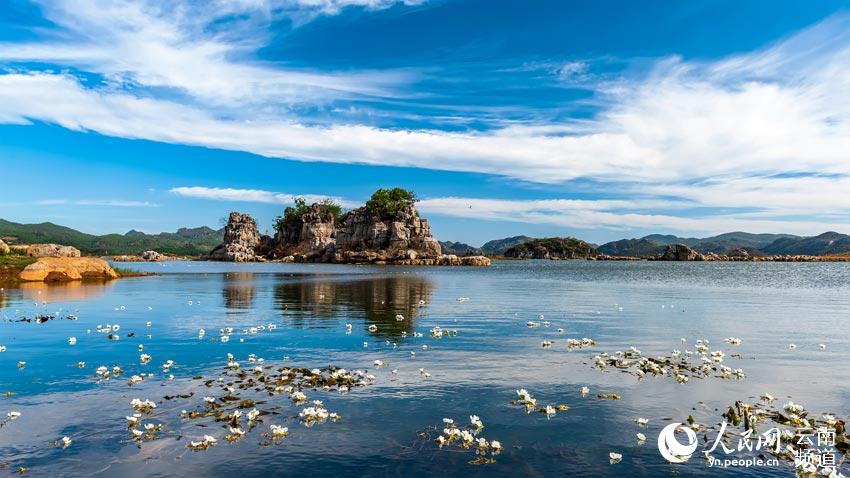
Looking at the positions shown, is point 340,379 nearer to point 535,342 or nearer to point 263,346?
point 263,346

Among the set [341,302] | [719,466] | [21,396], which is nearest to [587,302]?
[341,302]

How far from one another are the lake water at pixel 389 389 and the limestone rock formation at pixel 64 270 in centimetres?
3523

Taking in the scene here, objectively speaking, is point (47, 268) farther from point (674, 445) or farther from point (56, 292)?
point (674, 445)

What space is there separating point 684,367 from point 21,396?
26.6 m

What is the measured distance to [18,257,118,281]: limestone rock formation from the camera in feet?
233

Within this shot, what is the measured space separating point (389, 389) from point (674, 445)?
10002 millimetres

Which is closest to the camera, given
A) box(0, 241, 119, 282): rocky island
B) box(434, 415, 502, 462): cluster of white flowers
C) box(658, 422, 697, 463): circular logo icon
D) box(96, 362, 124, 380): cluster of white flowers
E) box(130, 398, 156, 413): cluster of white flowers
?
box(658, 422, 697, 463): circular logo icon

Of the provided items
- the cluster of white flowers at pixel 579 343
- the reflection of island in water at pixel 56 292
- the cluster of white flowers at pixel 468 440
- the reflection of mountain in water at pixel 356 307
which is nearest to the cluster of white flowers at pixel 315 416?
the cluster of white flowers at pixel 468 440

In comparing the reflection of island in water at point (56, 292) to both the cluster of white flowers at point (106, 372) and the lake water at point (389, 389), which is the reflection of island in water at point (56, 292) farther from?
the cluster of white flowers at point (106, 372)

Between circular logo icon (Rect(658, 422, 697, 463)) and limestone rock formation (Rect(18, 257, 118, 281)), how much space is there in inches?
3253

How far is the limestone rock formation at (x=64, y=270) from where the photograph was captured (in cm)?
7112

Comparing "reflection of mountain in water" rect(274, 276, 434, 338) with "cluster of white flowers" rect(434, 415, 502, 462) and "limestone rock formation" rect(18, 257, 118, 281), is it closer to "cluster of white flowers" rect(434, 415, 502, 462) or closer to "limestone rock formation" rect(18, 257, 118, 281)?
"cluster of white flowers" rect(434, 415, 502, 462)

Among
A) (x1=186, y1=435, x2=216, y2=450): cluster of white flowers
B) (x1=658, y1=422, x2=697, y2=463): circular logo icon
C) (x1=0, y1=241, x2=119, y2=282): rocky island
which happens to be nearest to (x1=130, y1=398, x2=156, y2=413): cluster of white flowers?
(x1=186, y1=435, x2=216, y2=450): cluster of white flowers

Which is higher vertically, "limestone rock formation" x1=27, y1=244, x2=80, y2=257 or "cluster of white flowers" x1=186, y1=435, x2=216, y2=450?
"limestone rock formation" x1=27, y1=244, x2=80, y2=257
